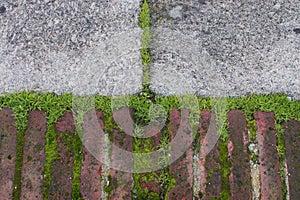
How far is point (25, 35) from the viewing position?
262 centimetres

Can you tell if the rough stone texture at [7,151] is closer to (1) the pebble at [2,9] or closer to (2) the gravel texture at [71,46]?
(2) the gravel texture at [71,46]

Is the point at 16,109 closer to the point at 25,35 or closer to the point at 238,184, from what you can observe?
the point at 25,35

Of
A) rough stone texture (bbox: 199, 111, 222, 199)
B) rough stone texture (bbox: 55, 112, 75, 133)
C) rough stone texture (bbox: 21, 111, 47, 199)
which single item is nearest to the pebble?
rough stone texture (bbox: 21, 111, 47, 199)

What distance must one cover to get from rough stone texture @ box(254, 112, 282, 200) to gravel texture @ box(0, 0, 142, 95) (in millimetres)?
A: 813

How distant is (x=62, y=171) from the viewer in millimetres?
2383

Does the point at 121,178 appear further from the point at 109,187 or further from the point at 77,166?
the point at 77,166

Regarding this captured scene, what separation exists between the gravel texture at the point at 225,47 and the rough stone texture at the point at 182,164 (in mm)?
183

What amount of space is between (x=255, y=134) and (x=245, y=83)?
1.11ft

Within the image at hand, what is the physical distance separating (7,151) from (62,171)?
36cm

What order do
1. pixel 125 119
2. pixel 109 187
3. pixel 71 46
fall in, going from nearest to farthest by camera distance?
pixel 109 187, pixel 125 119, pixel 71 46

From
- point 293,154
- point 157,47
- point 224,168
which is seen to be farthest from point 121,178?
point 293,154

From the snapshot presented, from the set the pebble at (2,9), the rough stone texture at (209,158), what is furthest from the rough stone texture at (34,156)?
the rough stone texture at (209,158)

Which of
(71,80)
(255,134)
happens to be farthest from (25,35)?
(255,134)

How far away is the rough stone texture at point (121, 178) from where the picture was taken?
2354 mm
